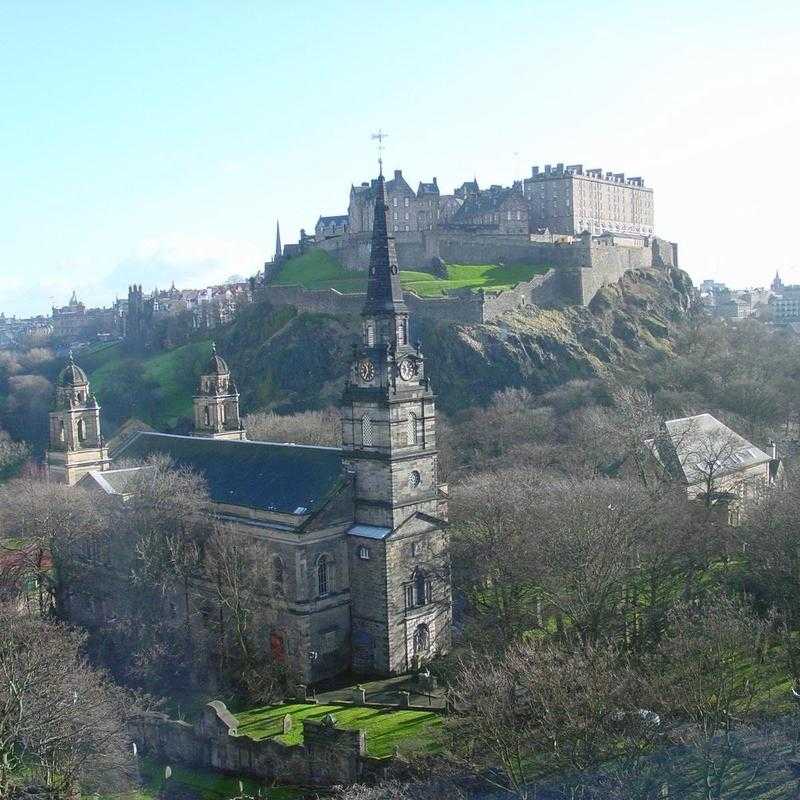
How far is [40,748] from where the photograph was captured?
23125mm

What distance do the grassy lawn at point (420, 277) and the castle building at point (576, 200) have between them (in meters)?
15.3

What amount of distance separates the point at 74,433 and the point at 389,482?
60.1ft

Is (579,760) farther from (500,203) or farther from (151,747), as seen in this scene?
(500,203)

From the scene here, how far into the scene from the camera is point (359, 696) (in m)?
31.2

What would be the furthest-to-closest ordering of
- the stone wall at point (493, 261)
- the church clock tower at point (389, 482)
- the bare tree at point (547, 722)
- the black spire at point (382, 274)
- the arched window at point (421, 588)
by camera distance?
1. the stone wall at point (493, 261)
2. the arched window at point (421, 588)
3. the black spire at point (382, 274)
4. the church clock tower at point (389, 482)
5. the bare tree at point (547, 722)

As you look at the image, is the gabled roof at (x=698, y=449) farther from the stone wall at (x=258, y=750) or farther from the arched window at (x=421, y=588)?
the stone wall at (x=258, y=750)

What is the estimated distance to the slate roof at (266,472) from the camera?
3550 cm

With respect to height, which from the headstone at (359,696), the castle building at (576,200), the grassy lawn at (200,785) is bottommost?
the grassy lawn at (200,785)

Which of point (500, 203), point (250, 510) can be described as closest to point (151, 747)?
point (250, 510)

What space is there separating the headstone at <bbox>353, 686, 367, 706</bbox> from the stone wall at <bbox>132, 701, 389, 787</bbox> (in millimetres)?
4674

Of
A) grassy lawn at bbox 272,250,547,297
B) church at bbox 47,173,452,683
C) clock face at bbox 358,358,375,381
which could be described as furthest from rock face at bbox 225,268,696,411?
clock face at bbox 358,358,375,381

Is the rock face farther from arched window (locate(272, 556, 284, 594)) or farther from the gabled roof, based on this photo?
arched window (locate(272, 556, 284, 594))

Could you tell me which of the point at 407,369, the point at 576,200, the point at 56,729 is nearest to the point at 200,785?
the point at 56,729

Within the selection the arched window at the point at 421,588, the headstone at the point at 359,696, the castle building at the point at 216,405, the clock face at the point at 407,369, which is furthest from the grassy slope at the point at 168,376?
the headstone at the point at 359,696
